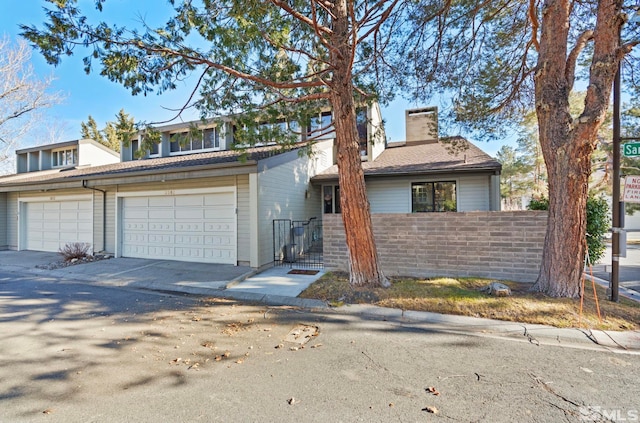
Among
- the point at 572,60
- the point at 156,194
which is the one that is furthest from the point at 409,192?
the point at 156,194

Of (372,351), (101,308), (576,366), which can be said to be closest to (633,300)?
(576,366)

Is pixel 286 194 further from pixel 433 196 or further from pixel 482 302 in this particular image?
pixel 482 302

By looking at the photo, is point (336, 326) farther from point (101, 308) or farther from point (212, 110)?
point (212, 110)

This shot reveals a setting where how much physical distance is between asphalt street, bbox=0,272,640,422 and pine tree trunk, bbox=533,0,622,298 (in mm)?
1803

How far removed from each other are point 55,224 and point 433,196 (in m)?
16.1

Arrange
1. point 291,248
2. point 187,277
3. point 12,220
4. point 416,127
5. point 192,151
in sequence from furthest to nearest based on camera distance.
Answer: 1. point 416,127
2. point 192,151
3. point 12,220
4. point 291,248
5. point 187,277

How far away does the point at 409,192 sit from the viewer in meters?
11.8

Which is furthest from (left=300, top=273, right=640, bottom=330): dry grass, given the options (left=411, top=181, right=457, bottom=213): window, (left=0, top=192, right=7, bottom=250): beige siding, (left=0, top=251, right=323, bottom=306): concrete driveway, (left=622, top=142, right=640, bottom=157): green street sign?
(left=0, top=192, right=7, bottom=250): beige siding

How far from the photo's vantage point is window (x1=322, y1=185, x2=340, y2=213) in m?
13.1

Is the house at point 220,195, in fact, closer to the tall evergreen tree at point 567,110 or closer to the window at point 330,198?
the window at point 330,198

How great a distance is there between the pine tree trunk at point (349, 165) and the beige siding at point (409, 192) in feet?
20.7

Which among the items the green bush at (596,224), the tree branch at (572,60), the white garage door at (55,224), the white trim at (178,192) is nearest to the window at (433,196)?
the green bush at (596,224)

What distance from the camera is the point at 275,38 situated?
5266 millimetres

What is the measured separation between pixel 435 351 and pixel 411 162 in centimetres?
944
